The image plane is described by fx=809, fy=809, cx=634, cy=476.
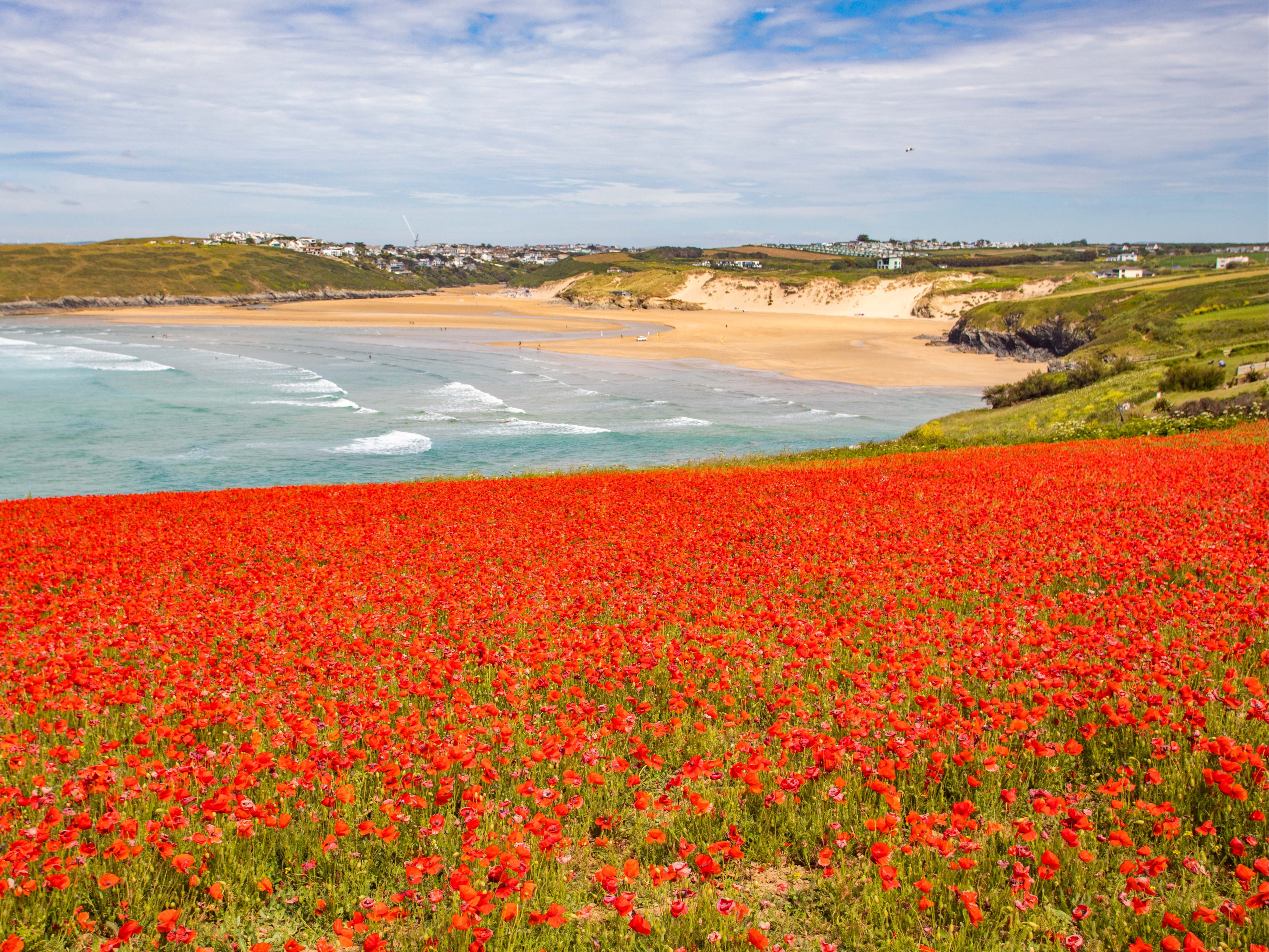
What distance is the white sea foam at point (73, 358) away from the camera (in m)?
73.2

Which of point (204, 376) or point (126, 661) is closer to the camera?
point (126, 661)

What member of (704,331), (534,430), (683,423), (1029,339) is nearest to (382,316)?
(704,331)

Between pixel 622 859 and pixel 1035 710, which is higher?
pixel 1035 710

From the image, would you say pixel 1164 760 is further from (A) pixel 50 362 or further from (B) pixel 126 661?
(A) pixel 50 362

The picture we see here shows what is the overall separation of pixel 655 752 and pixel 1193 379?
1376 inches

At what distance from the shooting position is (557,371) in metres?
76.4

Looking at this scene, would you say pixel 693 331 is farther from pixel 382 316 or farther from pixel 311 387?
pixel 311 387

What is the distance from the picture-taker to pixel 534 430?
4847cm

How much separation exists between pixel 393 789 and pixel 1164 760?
453 centimetres

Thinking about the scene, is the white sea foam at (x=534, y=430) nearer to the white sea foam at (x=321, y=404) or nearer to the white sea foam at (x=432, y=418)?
the white sea foam at (x=432, y=418)

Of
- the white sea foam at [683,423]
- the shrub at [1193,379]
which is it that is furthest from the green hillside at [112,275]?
the shrub at [1193,379]

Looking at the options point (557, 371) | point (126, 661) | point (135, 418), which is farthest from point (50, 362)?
point (126, 661)

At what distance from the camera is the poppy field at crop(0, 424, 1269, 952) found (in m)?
3.73

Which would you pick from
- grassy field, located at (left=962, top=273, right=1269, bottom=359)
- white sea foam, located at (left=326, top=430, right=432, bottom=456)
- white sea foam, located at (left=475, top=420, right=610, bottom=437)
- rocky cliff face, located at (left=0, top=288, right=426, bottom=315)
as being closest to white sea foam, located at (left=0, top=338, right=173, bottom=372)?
white sea foam, located at (left=326, top=430, right=432, bottom=456)
